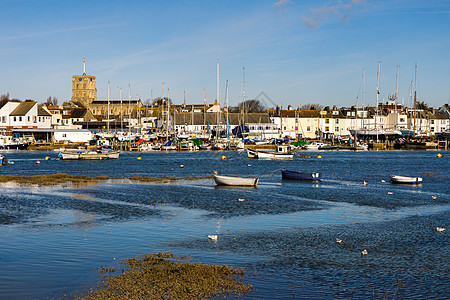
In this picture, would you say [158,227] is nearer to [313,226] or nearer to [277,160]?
[313,226]

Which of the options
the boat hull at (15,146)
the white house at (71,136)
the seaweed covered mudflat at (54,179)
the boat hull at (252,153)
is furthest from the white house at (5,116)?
the seaweed covered mudflat at (54,179)

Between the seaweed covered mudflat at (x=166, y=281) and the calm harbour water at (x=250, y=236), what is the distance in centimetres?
64

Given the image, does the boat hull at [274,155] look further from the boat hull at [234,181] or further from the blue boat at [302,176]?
the boat hull at [234,181]

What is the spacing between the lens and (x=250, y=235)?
85.6 feet

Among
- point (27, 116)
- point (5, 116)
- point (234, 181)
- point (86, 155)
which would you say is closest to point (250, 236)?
point (234, 181)

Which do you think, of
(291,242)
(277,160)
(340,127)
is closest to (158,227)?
(291,242)

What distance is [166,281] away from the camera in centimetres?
1748

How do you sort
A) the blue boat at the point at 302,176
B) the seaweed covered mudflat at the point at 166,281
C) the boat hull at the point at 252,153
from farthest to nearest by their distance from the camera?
the boat hull at the point at 252,153 → the blue boat at the point at 302,176 → the seaweed covered mudflat at the point at 166,281

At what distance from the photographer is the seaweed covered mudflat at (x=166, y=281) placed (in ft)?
53.0

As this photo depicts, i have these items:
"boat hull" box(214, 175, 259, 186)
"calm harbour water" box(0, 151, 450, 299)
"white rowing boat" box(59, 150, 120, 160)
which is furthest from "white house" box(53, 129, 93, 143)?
"boat hull" box(214, 175, 259, 186)

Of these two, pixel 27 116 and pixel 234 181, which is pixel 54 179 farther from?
pixel 27 116

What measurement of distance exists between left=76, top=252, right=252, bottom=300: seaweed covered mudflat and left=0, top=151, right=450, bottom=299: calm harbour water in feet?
2.10

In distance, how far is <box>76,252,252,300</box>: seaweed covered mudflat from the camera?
53.0 feet

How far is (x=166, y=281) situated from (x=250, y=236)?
29.4ft
